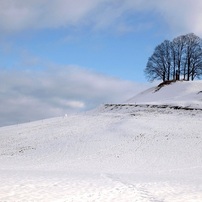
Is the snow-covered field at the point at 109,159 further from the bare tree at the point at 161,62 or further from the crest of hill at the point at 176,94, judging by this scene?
the bare tree at the point at 161,62

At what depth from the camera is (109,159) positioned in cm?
2430

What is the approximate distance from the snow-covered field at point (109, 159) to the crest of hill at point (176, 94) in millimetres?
3516

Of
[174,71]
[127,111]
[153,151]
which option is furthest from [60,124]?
[174,71]

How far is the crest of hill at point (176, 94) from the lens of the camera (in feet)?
149

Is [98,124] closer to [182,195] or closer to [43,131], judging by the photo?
[43,131]

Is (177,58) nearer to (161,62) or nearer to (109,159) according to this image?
(161,62)

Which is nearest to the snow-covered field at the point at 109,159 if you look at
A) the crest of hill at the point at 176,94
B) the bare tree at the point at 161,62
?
the crest of hill at the point at 176,94

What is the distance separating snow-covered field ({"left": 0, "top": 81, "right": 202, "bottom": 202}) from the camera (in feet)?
38.7

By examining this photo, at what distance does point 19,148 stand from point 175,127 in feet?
48.9

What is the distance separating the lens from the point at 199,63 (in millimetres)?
71500

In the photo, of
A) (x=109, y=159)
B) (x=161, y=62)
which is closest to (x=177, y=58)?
(x=161, y=62)

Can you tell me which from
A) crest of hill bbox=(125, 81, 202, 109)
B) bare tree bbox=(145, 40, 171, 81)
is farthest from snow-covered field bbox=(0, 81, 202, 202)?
bare tree bbox=(145, 40, 171, 81)

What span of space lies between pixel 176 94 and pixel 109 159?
106ft

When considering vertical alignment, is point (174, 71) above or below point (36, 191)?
above
